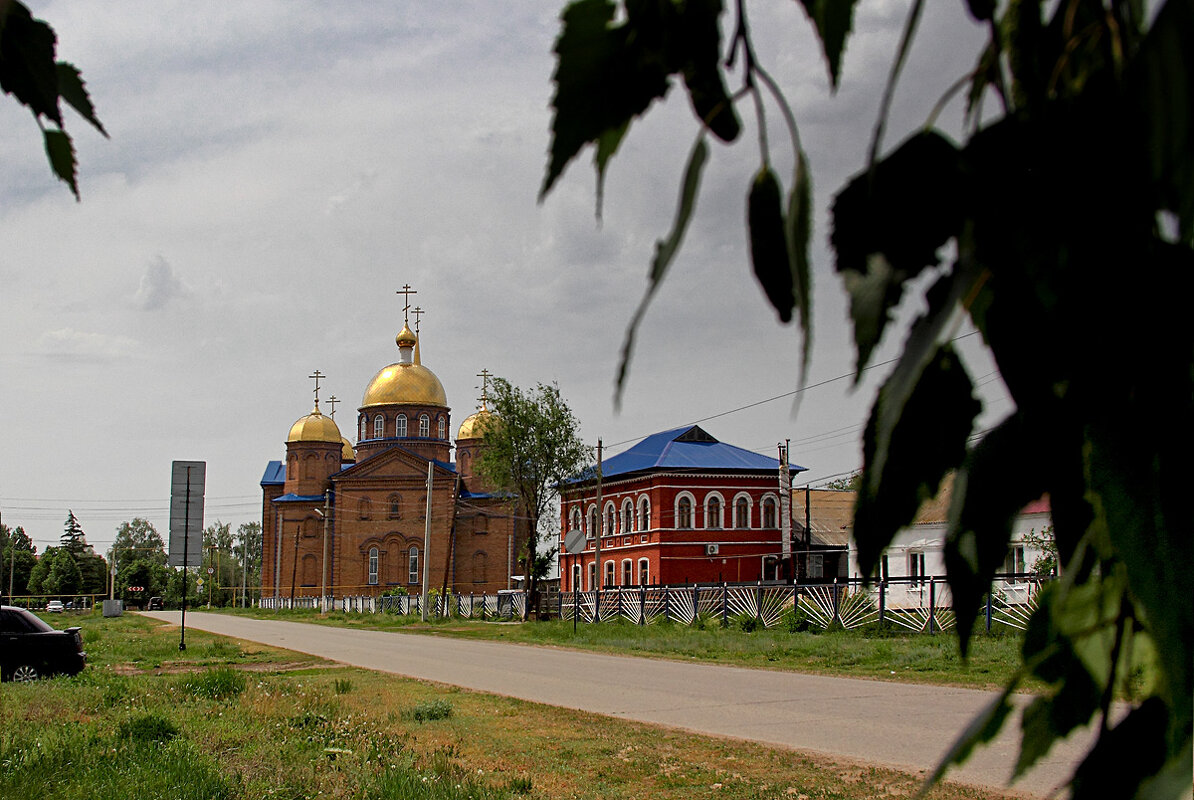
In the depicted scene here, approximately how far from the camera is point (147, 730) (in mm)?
8914

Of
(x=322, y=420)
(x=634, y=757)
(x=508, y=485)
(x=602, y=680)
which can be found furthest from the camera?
(x=322, y=420)

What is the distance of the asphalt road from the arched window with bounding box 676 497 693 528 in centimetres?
2638

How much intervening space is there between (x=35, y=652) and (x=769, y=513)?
36553 mm

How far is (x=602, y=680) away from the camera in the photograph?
1600 cm

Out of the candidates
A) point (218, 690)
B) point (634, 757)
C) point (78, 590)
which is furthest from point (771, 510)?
point (78, 590)

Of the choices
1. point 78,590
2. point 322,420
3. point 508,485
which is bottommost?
point 78,590

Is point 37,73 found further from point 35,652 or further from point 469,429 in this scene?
point 469,429

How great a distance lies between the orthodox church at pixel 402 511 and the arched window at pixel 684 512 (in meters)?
18.6

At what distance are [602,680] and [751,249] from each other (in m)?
15.9

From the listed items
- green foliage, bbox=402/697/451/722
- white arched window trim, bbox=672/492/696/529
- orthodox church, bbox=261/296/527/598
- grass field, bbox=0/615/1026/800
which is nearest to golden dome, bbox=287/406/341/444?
orthodox church, bbox=261/296/527/598

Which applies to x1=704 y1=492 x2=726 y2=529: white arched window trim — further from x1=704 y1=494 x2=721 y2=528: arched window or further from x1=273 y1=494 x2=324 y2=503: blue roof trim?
x1=273 y1=494 x2=324 y2=503: blue roof trim

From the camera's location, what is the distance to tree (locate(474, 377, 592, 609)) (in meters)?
45.2

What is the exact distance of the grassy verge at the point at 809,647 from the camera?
50.1 feet

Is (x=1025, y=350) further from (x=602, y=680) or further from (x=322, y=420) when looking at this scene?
(x=322, y=420)
